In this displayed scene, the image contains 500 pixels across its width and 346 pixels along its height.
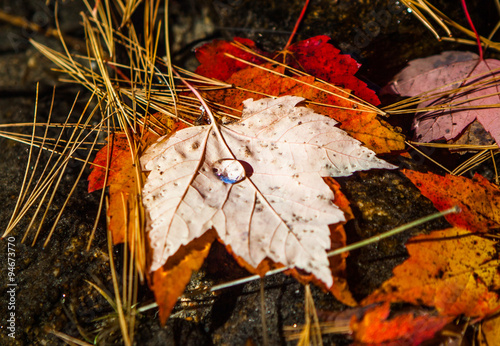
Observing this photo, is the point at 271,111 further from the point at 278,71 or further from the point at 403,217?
the point at 403,217

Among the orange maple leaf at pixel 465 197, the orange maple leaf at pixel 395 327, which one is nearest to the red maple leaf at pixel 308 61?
the orange maple leaf at pixel 465 197

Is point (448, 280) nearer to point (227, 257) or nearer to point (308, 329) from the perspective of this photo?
point (308, 329)

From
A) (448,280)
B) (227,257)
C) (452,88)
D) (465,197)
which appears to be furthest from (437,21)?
(227,257)

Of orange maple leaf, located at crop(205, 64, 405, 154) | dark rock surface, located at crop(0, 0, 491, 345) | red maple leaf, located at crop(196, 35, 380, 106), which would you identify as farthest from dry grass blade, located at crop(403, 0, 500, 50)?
orange maple leaf, located at crop(205, 64, 405, 154)

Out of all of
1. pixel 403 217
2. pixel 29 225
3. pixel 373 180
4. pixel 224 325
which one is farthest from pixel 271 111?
pixel 29 225

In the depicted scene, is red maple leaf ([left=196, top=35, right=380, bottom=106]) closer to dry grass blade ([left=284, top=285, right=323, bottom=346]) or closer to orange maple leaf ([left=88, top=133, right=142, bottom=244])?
orange maple leaf ([left=88, top=133, right=142, bottom=244])

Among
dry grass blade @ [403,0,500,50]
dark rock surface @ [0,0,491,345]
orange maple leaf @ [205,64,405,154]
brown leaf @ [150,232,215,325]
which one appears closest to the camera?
brown leaf @ [150,232,215,325]
